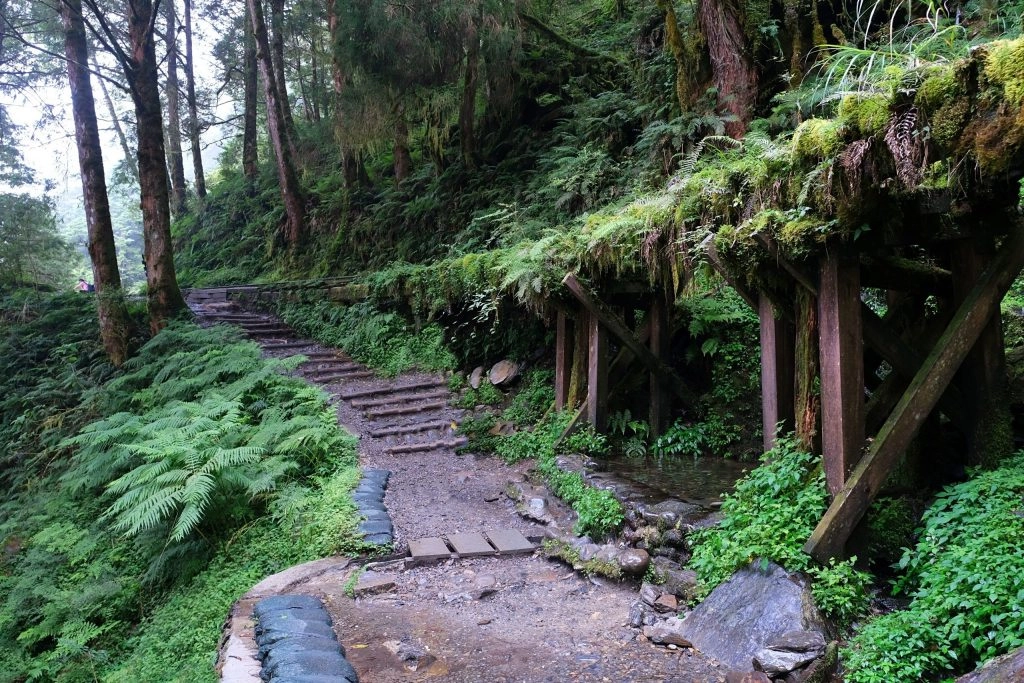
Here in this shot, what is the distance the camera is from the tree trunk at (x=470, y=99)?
13.4m

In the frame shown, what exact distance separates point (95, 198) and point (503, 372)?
9.68m

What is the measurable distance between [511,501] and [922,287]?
4.83 metres

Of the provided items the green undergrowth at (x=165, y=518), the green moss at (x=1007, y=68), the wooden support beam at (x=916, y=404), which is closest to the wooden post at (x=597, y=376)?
the green undergrowth at (x=165, y=518)

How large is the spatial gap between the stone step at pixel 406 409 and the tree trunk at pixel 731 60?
648 cm

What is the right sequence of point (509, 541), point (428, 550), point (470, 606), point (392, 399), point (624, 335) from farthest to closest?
1. point (392, 399)
2. point (624, 335)
3. point (509, 541)
4. point (428, 550)
5. point (470, 606)

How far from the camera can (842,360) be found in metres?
4.34

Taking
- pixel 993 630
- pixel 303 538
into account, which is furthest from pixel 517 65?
pixel 993 630

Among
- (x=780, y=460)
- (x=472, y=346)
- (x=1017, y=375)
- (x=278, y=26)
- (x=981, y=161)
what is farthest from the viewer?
(x=278, y=26)

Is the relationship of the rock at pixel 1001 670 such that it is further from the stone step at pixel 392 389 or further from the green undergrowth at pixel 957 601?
the stone step at pixel 392 389

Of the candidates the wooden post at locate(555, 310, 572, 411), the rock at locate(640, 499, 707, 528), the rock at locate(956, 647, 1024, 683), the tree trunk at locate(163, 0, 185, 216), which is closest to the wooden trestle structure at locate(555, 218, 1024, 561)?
the rock at locate(640, 499, 707, 528)

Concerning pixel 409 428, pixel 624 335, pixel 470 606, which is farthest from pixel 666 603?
pixel 409 428

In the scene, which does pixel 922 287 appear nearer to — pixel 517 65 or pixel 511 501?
pixel 511 501

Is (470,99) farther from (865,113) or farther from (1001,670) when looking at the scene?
(1001,670)

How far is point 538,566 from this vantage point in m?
5.90
